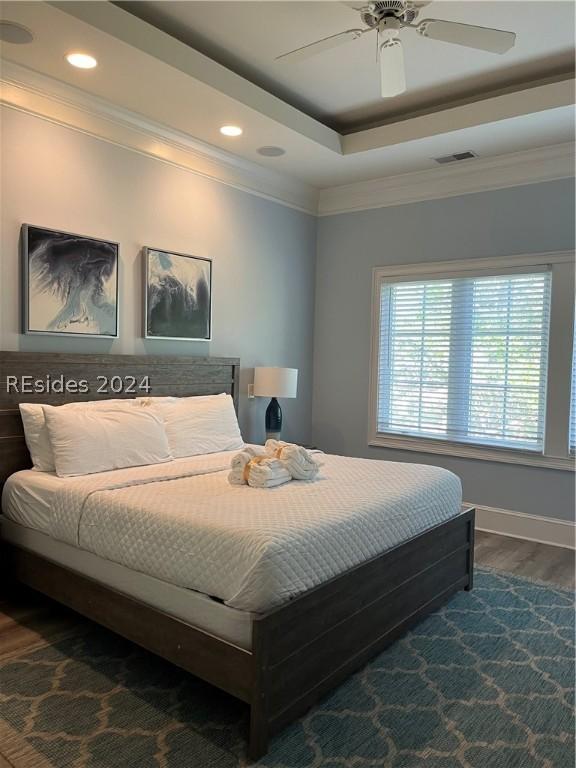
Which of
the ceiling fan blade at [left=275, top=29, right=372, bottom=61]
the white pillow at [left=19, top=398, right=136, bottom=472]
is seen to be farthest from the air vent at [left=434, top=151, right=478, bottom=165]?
the white pillow at [left=19, top=398, right=136, bottom=472]

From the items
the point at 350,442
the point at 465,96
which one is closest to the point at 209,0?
the point at 465,96

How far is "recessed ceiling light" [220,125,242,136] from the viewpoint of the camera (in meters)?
3.81

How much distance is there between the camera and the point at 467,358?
4.53 m

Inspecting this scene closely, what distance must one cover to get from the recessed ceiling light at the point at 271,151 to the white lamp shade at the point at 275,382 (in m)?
1.62

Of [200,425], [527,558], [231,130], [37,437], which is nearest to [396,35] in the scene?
[231,130]

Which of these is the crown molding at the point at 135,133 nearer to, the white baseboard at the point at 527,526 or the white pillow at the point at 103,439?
the white pillow at the point at 103,439

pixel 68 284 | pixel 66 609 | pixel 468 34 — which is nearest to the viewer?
pixel 468 34

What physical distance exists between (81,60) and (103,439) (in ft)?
6.51

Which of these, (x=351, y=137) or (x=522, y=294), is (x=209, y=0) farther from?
(x=522, y=294)

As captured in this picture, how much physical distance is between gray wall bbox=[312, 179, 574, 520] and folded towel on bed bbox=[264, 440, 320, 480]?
2.01 metres

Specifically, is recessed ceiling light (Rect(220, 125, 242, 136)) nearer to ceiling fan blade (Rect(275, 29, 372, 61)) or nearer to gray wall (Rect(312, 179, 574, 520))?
ceiling fan blade (Rect(275, 29, 372, 61))

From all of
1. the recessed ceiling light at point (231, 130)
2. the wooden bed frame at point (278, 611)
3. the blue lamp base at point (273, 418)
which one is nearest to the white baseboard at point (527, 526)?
the wooden bed frame at point (278, 611)

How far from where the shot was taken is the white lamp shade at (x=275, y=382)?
4469mm

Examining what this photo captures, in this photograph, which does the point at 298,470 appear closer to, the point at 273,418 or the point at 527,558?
the point at 273,418
